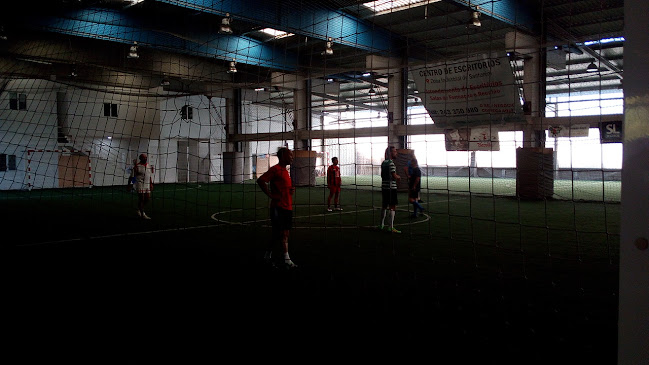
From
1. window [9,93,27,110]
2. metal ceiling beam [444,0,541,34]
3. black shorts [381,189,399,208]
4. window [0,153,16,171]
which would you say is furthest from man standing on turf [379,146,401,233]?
window [0,153,16,171]

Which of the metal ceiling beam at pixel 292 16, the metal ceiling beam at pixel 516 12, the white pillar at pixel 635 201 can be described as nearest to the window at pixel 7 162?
the metal ceiling beam at pixel 292 16

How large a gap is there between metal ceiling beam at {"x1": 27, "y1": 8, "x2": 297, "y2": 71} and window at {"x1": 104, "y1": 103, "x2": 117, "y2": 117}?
8.23 m

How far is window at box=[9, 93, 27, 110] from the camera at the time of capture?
2309 centimetres

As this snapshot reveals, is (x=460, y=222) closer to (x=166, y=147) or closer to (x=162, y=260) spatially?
(x=162, y=260)

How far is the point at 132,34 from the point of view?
58.3 feet

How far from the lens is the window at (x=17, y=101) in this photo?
23094 mm

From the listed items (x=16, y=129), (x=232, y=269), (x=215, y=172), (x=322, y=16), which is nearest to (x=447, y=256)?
(x=232, y=269)

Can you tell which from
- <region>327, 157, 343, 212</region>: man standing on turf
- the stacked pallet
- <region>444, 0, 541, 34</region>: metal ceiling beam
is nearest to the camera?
<region>327, 157, 343, 212</region>: man standing on turf

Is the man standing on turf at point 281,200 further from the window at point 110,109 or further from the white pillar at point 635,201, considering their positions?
the window at point 110,109

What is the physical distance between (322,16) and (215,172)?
687 inches

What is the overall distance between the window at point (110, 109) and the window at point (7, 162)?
497cm

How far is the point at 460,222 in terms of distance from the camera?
1157 cm

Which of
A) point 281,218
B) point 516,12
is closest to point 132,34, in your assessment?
point 516,12

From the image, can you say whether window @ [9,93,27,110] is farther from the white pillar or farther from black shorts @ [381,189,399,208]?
the white pillar
